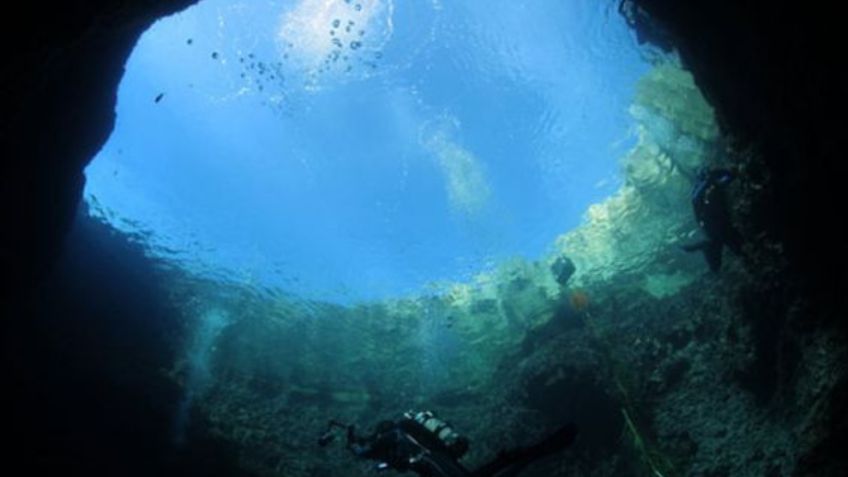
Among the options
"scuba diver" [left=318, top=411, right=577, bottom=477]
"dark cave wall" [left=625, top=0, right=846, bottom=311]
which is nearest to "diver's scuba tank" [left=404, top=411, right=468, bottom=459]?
"scuba diver" [left=318, top=411, right=577, bottom=477]

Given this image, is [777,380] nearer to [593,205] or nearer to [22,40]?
[22,40]

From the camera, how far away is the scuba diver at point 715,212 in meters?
10.4

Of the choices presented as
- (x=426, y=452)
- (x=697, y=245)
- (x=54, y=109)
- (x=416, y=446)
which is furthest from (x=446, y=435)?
(x=54, y=109)

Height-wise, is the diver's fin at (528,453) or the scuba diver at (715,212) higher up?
the scuba diver at (715,212)

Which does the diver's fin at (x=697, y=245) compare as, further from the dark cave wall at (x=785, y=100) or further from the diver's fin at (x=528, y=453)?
the diver's fin at (x=528, y=453)

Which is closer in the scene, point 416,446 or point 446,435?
point 416,446

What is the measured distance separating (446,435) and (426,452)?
4.44 feet

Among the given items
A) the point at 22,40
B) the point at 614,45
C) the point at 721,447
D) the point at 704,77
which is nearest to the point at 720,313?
the point at 721,447

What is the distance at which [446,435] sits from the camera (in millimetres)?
8469

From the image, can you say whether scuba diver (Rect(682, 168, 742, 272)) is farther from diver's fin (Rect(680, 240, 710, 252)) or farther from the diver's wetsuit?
the diver's wetsuit

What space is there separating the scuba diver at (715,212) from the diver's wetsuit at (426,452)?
625cm

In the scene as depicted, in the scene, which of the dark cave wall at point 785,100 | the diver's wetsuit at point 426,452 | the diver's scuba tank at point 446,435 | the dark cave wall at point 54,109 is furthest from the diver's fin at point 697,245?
the dark cave wall at point 54,109

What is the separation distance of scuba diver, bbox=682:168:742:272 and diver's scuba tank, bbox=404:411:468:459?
575cm

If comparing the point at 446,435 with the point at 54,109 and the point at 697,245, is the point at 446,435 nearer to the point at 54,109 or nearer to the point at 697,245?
the point at 697,245
